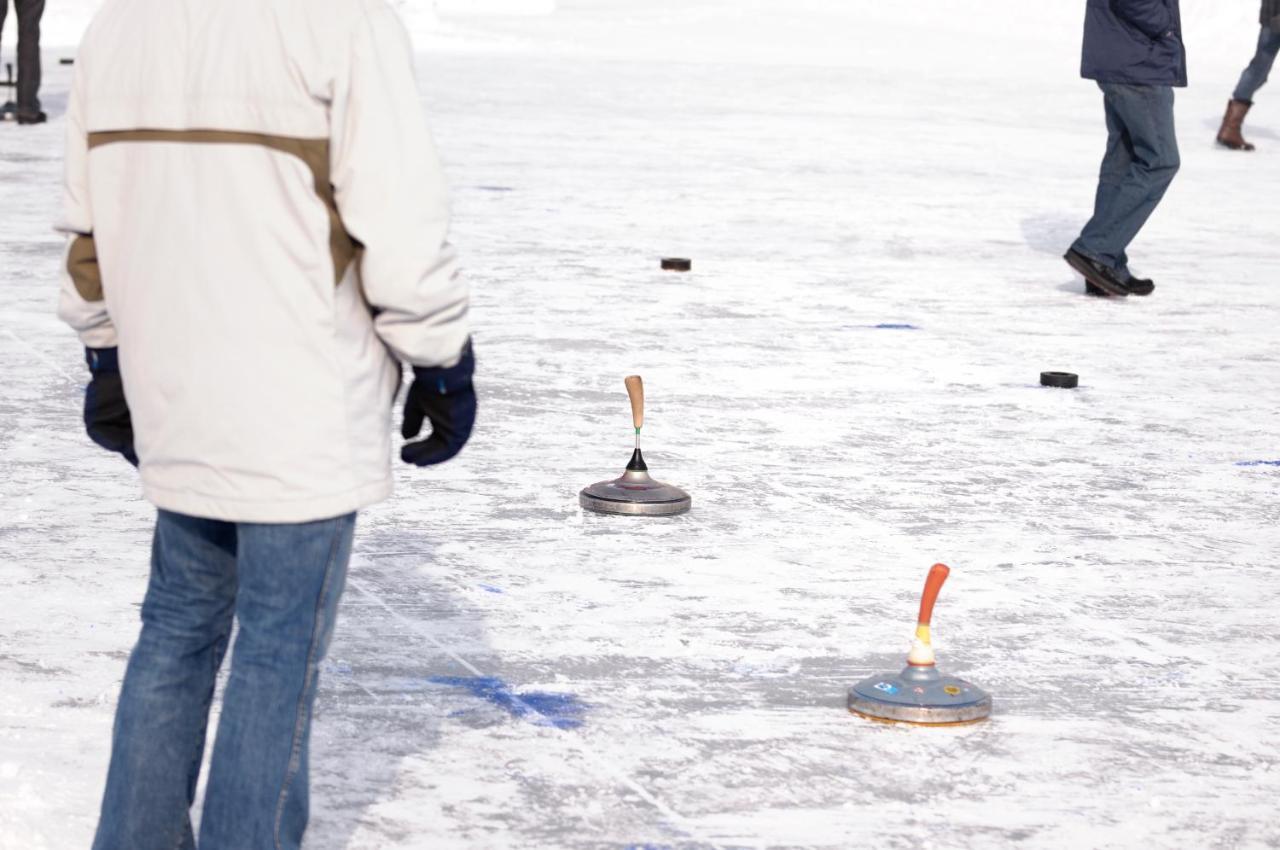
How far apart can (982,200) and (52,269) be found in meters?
6.68

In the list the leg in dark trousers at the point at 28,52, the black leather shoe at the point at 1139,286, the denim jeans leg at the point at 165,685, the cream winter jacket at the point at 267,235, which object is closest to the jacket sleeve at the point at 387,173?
the cream winter jacket at the point at 267,235

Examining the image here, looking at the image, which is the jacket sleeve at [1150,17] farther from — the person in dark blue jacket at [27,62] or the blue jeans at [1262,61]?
the person in dark blue jacket at [27,62]

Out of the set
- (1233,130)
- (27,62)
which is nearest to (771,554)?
(27,62)

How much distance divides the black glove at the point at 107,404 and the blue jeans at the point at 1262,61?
13.8 m

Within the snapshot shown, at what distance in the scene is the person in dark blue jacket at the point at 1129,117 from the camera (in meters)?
9.66

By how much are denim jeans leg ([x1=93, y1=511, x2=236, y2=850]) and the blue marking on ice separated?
3.86 ft

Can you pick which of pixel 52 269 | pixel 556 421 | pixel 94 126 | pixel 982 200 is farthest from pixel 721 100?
pixel 94 126

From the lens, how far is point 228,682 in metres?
2.89

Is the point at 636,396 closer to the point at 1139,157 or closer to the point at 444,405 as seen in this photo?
the point at 444,405

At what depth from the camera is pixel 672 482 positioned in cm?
617

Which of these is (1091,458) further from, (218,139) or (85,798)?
(218,139)

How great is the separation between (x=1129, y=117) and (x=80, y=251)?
761cm

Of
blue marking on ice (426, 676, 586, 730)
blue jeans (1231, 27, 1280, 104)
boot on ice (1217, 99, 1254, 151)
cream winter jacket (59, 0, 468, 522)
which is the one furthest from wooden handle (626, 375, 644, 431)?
boot on ice (1217, 99, 1254, 151)

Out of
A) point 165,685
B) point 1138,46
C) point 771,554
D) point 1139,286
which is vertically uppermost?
point 1138,46
